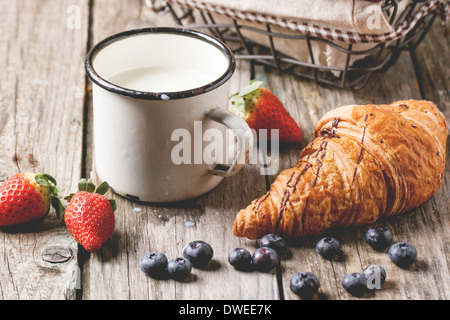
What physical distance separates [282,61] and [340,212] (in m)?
0.60

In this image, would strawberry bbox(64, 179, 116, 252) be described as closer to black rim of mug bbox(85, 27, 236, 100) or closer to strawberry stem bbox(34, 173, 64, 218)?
strawberry stem bbox(34, 173, 64, 218)

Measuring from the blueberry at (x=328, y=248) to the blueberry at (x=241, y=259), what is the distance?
12cm

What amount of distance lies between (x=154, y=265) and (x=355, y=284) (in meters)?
0.31

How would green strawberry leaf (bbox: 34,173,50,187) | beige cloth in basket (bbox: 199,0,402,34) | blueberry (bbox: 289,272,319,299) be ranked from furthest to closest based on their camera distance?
1. beige cloth in basket (bbox: 199,0,402,34)
2. green strawberry leaf (bbox: 34,173,50,187)
3. blueberry (bbox: 289,272,319,299)

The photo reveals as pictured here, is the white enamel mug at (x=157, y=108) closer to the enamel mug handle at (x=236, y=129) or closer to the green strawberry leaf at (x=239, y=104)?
the enamel mug handle at (x=236, y=129)

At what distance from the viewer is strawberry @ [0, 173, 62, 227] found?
102cm

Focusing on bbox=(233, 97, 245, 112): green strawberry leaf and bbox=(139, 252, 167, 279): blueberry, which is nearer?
bbox=(139, 252, 167, 279): blueberry

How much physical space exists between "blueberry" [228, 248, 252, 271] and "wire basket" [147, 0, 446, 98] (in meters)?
0.52

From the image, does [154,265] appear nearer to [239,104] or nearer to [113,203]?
[113,203]

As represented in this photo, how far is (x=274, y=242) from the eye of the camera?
100cm

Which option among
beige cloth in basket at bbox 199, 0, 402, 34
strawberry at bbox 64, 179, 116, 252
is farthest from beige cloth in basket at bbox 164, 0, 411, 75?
strawberry at bbox 64, 179, 116, 252
